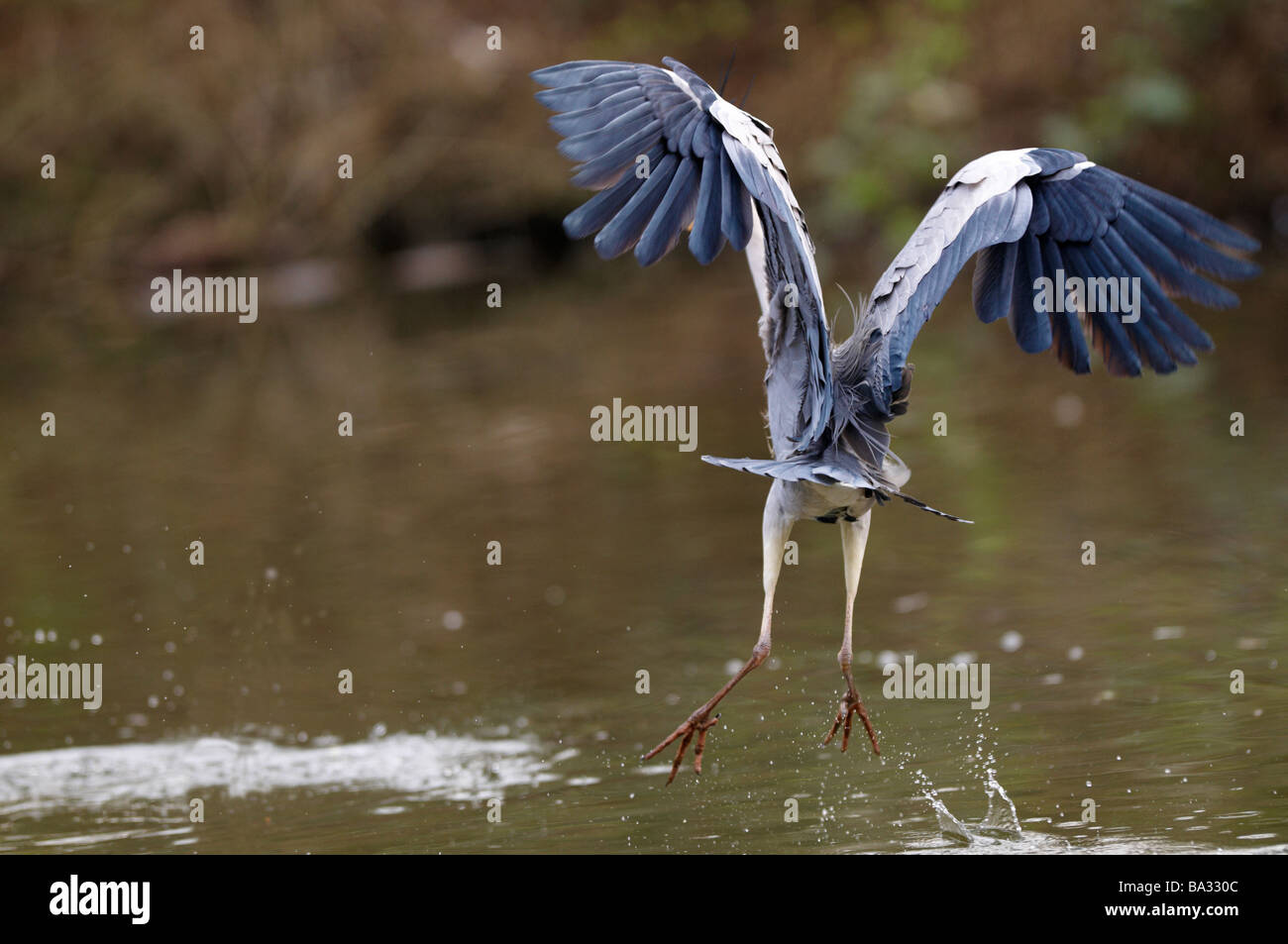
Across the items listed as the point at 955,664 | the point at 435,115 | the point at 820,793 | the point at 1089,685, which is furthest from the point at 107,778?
the point at 435,115

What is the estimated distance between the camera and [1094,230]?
5.92 m

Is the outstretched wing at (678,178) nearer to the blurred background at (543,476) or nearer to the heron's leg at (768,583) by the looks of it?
the heron's leg at (768,583)

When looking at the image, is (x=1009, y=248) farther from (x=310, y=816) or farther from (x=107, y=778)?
(x=107, y=778)

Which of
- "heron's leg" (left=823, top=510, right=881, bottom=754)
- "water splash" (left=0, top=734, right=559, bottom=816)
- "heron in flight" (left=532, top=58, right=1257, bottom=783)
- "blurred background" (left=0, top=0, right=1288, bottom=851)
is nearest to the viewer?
"heron in flight" (left=532, top=58, right=1257, bottom=783)

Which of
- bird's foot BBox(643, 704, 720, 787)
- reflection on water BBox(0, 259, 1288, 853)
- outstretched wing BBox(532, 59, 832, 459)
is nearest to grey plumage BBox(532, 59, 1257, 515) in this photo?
outstretched wing BBox(532, 59, 832, 459)

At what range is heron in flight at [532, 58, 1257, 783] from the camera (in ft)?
18.6

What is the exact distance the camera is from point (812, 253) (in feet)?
18.7

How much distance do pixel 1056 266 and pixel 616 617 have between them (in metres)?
3.44

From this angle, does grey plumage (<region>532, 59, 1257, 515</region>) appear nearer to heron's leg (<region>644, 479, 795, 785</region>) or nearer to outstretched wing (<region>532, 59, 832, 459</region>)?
outstretched wing (<region>532, 59, 832, 459</region>)

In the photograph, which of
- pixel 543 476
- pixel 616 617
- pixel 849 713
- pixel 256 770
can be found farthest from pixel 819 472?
pixel 543 476

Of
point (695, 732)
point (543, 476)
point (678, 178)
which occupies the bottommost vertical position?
point (695, 732)

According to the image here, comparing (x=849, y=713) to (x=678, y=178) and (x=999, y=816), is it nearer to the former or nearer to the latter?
(x=999, y=816)

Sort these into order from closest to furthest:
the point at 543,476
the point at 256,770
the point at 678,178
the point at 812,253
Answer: the point at 812,253
the point at 678,178
the point at 256,770
the point at 543,476

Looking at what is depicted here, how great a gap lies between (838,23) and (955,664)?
2004 cm
